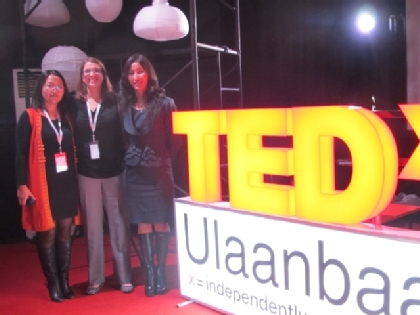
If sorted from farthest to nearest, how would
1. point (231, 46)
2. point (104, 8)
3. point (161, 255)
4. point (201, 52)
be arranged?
point (231, 46)
point (201, 52)
point (104, 8)
point (161, 255)

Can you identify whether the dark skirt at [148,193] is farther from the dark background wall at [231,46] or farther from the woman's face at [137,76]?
the dark background wall at [231,46]

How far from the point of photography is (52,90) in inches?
121

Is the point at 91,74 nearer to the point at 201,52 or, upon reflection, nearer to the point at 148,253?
the point at 148,253

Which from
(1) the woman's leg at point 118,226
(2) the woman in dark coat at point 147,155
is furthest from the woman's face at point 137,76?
(1) the woman's leg at point 118,226

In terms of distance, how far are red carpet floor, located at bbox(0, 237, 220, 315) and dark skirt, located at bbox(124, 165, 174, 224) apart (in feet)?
1.72

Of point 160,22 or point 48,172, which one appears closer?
point 48,172

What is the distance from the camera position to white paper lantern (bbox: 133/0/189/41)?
361 centimetres

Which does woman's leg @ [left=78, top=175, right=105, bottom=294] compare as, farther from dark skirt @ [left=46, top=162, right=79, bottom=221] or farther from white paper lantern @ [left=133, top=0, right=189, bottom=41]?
white paper lantern @ [left=133, top=0, right=189, bottom=41]

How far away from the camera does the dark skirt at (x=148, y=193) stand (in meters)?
3.16

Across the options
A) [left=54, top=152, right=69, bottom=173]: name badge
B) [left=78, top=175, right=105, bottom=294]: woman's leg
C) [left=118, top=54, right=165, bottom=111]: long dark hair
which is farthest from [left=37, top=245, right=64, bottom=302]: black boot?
[left=118, top=54, right=165, bottom=111]: long dark hair

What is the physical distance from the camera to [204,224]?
108 inches

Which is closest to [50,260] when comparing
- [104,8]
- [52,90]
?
[52,90]

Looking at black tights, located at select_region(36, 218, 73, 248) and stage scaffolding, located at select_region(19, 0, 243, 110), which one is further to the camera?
stage scaffolding, located at select_region(19, 0, 243, 110)

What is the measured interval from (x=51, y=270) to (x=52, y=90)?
1168 millimetres
